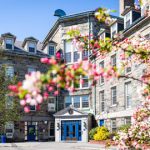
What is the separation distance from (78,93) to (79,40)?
36.4 meters

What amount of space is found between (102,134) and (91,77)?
3140 centimetres

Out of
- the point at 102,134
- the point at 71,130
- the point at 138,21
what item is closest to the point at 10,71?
the point at 71,130

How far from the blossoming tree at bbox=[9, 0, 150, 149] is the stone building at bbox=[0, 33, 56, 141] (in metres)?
34.6

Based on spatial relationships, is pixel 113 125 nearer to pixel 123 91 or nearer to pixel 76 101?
pixel 123 91

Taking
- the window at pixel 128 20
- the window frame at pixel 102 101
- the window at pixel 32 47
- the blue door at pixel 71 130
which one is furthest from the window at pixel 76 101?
the window at pixel 128 20

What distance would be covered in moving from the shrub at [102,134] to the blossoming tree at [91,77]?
86.0ft

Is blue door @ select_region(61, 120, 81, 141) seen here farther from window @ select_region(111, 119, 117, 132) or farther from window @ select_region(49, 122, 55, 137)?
window @ select_region(111, 119, 117, 132)

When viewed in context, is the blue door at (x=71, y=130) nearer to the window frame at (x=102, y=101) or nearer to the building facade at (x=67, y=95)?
the building facade at (x=67, y=95)

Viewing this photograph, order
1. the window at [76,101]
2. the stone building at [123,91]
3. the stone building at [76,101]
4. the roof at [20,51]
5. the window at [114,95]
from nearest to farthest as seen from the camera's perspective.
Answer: the stone building at [123,91]
the window at [114,95]
the stone building at [76,101]
the roof at [20,51]
the window at [76,101]

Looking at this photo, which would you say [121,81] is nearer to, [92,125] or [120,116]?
[120,116]

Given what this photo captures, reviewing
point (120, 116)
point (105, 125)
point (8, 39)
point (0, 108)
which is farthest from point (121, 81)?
point (8, 39)

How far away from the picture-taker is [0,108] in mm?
26891

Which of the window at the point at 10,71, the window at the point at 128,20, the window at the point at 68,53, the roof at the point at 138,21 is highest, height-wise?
the window at the point at 128,20

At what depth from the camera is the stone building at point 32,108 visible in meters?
43.0
